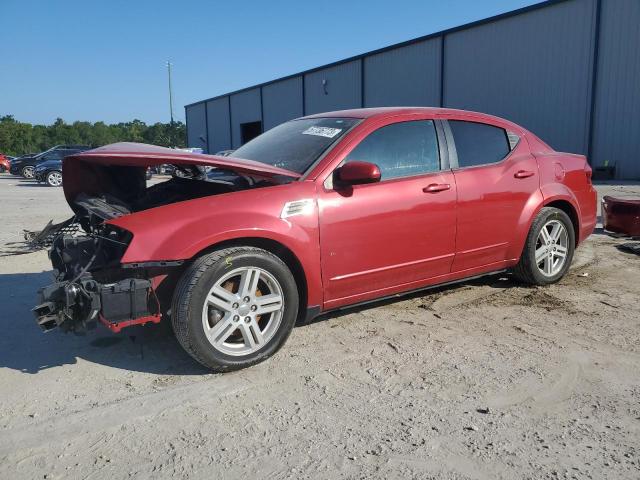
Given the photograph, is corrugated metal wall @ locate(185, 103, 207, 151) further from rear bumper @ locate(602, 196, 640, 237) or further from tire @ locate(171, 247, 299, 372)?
tire @ locate(171, 247, 299, 372)

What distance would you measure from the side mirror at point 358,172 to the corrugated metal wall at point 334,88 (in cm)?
2545

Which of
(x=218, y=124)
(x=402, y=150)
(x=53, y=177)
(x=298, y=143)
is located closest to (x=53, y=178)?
(x=53, y=177)

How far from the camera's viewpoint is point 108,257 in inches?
130

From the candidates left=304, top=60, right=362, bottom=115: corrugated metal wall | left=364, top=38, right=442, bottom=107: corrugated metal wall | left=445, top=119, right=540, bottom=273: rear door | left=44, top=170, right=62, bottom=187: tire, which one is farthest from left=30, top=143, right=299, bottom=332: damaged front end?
left=304, top=60, right=362, bottom=115: corrugated metal wall

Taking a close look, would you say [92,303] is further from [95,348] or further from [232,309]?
[95,348]

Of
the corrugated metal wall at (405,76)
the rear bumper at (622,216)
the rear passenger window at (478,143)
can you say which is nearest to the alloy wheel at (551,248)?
the rear passenger window at (478,143)

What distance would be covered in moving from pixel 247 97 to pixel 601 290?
123ft

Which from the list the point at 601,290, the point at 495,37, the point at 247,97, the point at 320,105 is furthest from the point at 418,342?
the point at 247,97

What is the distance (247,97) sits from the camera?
3981 centimetres

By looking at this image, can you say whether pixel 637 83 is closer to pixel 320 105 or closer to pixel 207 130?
pixel 320 105

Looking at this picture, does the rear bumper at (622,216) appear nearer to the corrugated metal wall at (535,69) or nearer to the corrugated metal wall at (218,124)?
the corrugated metal wall at (535,69)

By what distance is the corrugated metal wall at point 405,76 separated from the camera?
2417 cm

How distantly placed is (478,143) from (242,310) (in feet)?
8.29

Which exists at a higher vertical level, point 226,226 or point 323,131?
point 323,131
